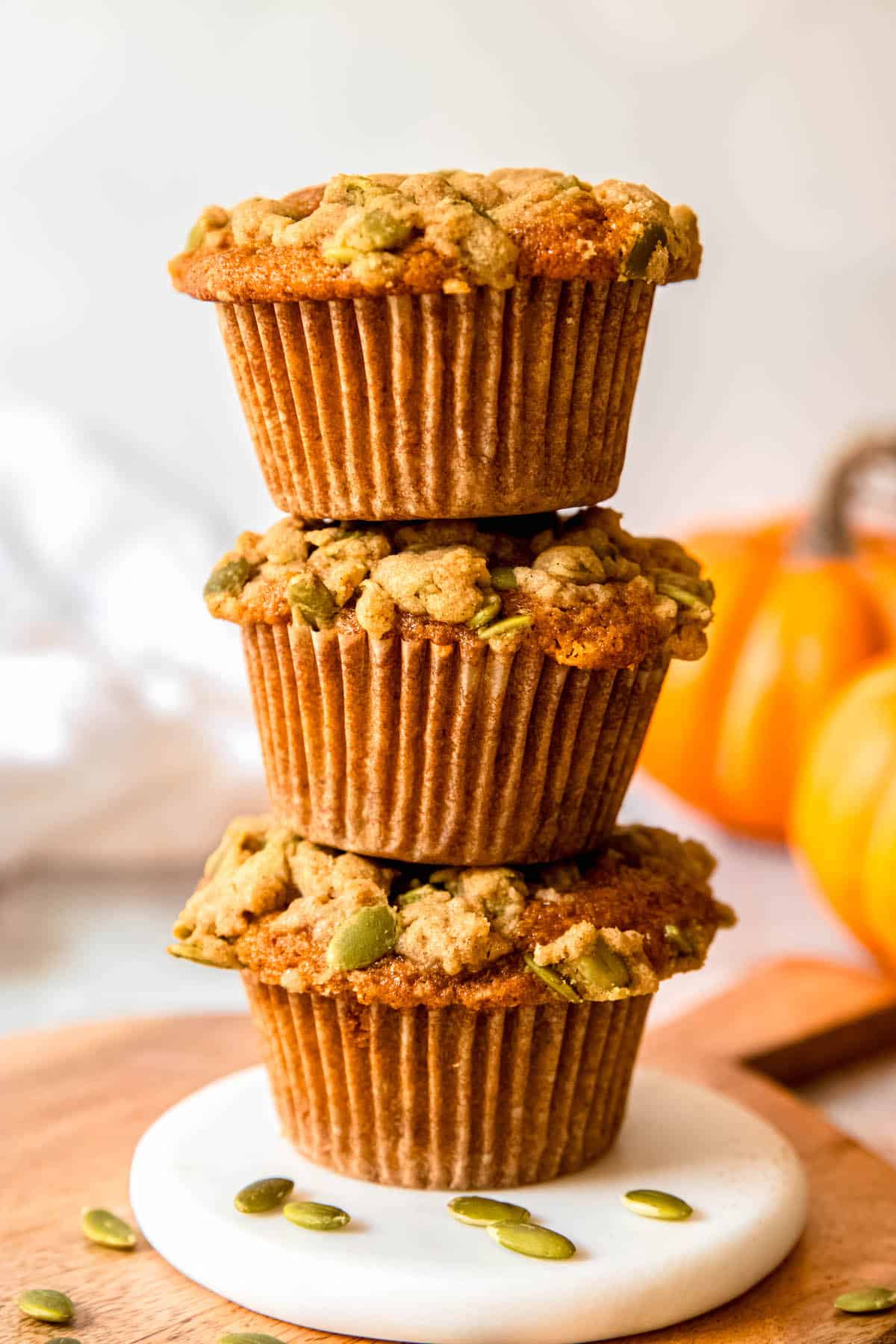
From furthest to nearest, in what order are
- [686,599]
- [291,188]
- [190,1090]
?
[291,188], [190,1090], [686,599]

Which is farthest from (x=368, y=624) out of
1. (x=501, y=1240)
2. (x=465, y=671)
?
(x=501, y=1240)

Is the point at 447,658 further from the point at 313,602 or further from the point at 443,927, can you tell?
the point at 443,927

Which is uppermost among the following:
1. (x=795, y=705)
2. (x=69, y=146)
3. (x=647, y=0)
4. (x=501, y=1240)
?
(x=647, y=0)

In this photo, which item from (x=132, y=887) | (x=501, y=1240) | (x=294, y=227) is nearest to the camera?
(x=294, y=227)

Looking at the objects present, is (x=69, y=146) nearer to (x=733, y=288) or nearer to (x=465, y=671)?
(x=733, y=288)

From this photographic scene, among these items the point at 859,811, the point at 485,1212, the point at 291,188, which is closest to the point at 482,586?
the point at 485,1212

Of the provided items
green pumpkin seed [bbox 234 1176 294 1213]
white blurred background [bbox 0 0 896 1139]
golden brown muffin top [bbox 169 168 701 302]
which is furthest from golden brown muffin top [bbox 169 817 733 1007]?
white blurred background [bbox 0 0 896 1139]

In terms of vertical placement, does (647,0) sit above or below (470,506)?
above

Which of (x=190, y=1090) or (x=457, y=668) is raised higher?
(x=457, y=668)
